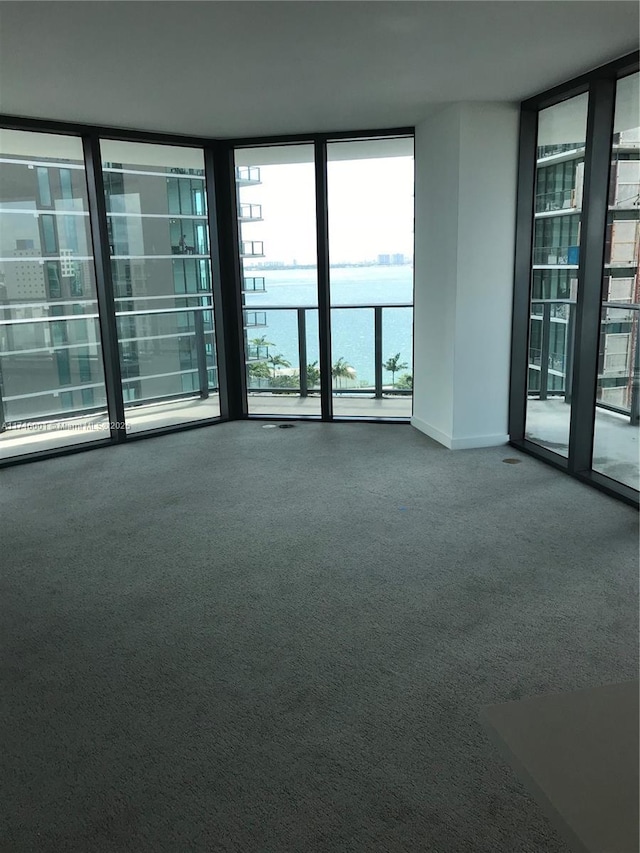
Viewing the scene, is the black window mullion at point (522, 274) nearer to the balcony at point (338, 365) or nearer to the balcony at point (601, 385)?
the balcony at point (601, 385)

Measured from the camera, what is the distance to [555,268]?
16.3 feet

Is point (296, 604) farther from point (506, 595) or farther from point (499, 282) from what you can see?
point (499, 282)

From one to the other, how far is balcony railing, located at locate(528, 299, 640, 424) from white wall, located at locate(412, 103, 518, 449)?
263mm

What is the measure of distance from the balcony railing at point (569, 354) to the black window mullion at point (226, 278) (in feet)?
9.02

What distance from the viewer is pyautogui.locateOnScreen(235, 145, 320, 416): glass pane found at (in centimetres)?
627

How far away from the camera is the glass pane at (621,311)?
4023 mm

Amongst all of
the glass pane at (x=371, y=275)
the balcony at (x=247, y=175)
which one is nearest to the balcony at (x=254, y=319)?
the glass pane at (x=371, y=275)

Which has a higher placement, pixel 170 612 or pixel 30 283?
pixel 30 283

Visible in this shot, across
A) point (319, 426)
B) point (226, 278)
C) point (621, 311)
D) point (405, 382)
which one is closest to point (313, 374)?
point (319, 426)

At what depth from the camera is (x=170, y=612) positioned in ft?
9.98

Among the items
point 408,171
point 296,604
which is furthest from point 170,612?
point 408,171

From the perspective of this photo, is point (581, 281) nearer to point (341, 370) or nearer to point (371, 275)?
point (371, 275)

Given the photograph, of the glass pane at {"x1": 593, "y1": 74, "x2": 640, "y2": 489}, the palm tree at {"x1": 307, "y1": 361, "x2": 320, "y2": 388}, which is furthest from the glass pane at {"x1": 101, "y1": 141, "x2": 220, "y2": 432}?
the glass pane at {"x1": 593, "y1": 74, "x2": 640, "y2": 489}

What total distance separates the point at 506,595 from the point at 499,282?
9.52 ft
